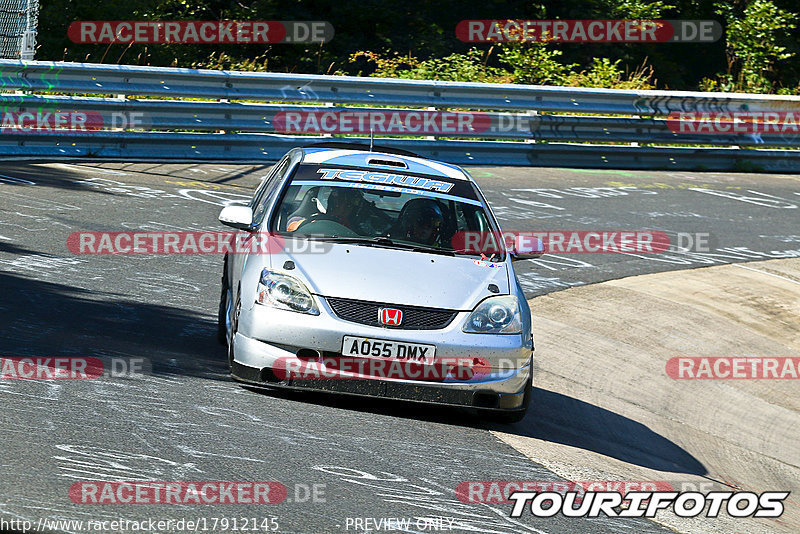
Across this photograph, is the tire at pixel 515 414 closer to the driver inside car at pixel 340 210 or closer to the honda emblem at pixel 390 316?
the honda emblem at pixel 390 316

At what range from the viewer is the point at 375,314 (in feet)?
22.2

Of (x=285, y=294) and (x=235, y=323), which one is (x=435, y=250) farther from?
(x=235, y=323)

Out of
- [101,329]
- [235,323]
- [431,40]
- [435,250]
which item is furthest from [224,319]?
[431,40]

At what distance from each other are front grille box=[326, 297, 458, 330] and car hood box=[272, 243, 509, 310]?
32 millimetres

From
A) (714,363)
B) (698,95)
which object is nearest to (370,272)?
(714,363)

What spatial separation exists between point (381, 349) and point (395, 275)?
0.55 meters

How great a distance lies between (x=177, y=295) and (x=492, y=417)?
3744mm

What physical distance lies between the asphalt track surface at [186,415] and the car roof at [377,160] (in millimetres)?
1621

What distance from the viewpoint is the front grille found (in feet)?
22.1

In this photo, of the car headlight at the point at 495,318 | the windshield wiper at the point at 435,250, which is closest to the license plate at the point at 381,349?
the car headlight at the point at 495,318

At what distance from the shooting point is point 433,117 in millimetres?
17719

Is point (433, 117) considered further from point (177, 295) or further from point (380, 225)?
point (380, 225)

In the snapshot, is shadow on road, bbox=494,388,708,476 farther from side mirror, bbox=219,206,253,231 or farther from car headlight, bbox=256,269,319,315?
side mirror, bbox=219,206,253,231

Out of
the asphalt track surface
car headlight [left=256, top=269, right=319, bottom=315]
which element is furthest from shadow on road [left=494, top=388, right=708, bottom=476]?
car headlight [left=256, top=269, right=319, bottom=315]
